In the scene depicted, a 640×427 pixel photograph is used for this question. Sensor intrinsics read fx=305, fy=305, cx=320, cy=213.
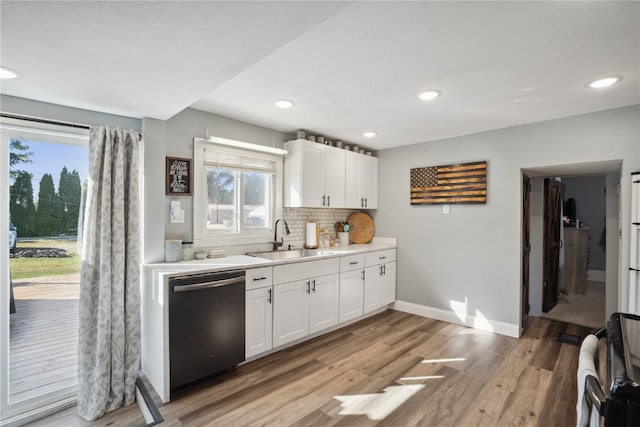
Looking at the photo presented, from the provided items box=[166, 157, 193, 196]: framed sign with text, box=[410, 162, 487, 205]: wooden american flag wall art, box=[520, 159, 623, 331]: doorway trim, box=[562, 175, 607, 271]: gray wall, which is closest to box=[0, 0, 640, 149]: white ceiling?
box=[166, 157, 193, 196]: framed sign with text

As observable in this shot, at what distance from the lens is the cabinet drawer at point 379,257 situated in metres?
3.97

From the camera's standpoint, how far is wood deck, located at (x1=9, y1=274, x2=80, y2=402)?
87.0 inches

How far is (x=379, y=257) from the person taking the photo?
13.6 feet

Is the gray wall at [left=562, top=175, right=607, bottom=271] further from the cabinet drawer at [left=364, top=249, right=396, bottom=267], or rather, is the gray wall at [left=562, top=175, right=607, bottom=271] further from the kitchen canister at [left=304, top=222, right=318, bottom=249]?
the kitchen canister at [left=304, top=222, right=318, bottom=249]

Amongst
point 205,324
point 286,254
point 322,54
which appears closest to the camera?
point 322,54

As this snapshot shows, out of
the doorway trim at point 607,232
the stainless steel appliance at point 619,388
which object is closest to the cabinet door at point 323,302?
the doorway trim at point 607,232

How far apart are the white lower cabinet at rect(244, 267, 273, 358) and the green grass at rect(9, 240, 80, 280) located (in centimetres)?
137

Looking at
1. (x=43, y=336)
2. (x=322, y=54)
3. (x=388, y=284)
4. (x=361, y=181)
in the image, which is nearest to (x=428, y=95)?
(x=322, y=54)

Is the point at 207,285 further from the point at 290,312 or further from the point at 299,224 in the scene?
the point at 299,224

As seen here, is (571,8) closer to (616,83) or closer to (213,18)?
(616,83)

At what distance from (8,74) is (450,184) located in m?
4.14

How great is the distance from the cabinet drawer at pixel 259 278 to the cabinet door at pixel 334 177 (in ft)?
4.53

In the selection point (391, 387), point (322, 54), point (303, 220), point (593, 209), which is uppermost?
point (322, 54)

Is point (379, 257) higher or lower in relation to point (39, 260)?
lower
